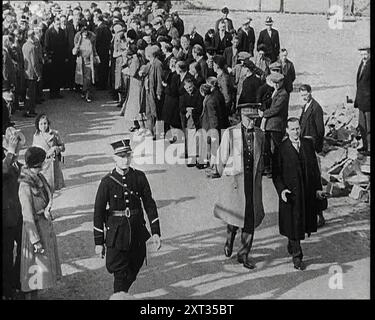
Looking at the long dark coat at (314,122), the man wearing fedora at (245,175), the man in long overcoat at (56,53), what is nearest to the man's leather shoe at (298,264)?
the man wearing fedora at (245,175)

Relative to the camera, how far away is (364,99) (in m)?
10.7

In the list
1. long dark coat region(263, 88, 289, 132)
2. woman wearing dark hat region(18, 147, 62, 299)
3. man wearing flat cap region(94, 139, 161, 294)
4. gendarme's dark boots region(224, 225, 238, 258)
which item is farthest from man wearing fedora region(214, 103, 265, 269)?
long dark coat region(263, 88, 289, 132)

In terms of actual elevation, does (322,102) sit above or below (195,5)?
below

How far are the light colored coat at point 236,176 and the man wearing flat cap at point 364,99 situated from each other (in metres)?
3.21

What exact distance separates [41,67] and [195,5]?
243 inches

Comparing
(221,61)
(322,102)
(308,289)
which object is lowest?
(308,289)

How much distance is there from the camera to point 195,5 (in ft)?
63.3

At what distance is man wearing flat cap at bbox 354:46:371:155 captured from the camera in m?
10.5

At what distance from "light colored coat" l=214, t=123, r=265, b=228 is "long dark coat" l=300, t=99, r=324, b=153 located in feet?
A: 5.58

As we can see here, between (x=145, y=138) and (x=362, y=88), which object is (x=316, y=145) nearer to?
(x=362, y=88)

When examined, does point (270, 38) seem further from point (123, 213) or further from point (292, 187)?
point (123, 213)

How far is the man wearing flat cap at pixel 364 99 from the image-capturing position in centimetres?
1052
